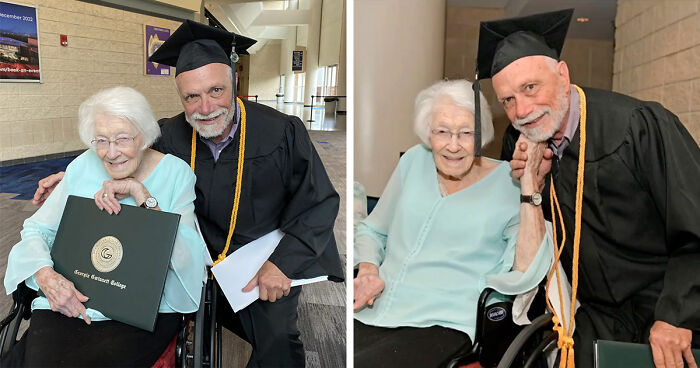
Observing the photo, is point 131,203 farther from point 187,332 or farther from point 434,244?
point 434,244

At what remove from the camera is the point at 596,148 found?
52.7 inches

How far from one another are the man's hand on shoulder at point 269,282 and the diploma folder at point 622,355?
89 cm

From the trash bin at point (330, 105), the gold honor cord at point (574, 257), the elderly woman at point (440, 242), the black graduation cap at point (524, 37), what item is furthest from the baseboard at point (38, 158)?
the gold honor cord at point (574, 257)

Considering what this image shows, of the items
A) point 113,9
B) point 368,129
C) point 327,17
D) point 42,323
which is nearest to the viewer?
point 42,323

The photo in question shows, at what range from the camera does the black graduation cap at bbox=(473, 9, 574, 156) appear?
1.31 m

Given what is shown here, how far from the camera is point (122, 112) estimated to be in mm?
1137

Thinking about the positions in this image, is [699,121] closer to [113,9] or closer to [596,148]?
[596,148]

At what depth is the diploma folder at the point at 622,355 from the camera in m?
1.36

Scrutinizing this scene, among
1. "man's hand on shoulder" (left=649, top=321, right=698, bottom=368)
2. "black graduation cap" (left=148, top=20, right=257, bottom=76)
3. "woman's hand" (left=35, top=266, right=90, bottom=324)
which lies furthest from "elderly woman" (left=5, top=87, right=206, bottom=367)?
"man's hand on shoulder" (left=649, top=321, right=698, bottom=368)

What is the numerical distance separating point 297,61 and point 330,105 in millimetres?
156

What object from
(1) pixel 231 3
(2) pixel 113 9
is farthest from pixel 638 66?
(2) pixel 113 9

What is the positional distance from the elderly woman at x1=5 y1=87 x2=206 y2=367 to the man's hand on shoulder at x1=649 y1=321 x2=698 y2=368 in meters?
1.21

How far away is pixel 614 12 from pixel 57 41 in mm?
1589

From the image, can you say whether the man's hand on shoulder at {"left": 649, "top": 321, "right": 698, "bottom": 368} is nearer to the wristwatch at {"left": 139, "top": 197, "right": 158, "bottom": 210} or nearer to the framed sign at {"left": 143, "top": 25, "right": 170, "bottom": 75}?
the wristwatch at {"left": 139, "top": 197, "right": 158, "bottom": 210}
